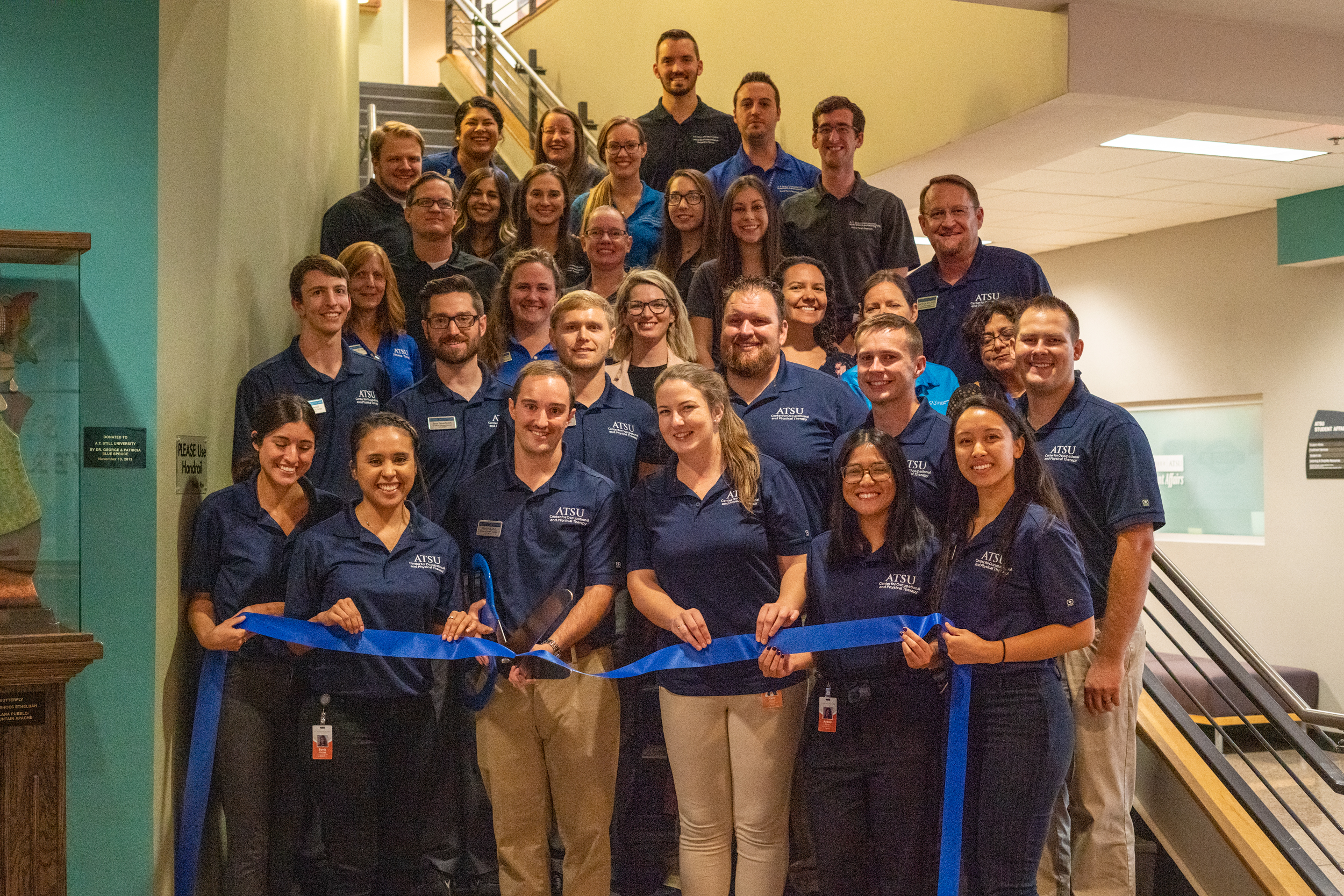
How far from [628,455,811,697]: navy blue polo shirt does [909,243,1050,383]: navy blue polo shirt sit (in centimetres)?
164

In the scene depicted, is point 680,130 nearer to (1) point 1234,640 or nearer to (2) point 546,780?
(1) point 1234,640

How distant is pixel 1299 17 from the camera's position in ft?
20.4

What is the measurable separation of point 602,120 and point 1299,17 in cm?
684

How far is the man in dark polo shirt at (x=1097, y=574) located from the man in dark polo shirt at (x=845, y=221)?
1642 millimetres

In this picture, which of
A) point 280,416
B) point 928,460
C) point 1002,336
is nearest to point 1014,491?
point 928,460

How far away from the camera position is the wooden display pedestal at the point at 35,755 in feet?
10.1

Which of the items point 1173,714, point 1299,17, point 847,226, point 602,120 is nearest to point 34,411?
point 847,226

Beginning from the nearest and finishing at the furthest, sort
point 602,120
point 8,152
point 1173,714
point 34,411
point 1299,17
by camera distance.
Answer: point 34,411 → point 8,152 → point 1173,714 → point 1299,17 → point 602,120

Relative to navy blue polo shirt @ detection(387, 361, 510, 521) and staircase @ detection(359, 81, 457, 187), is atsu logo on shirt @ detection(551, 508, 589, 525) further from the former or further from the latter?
staircase @ detection(359, 81, 457, 187)

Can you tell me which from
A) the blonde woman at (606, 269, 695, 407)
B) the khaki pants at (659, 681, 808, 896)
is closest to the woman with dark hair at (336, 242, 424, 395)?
the blonde woman at (606, 269, 695, 407)

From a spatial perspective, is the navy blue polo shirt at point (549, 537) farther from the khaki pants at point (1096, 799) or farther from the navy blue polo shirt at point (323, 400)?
the khaki pants at point (1096, 799)

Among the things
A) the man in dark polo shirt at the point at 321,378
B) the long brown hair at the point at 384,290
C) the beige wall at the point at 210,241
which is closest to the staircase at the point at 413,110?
the beige wall at the point at 210,241

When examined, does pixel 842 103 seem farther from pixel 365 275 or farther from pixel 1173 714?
pixel 1173 714

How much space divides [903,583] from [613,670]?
94 centimetres
